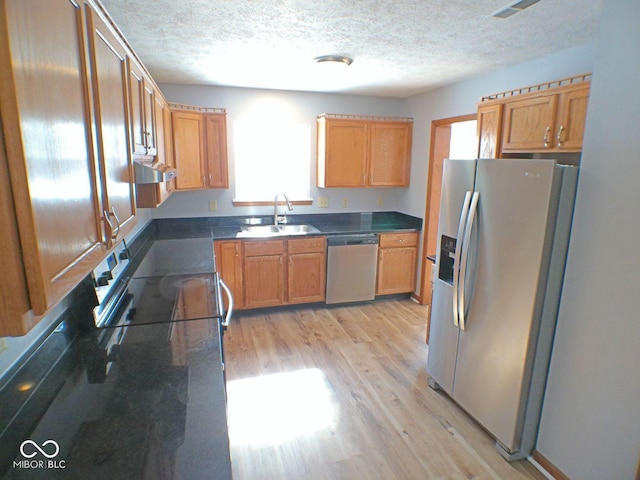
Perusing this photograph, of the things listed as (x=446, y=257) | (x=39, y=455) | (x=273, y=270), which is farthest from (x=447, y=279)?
(x=39, y=455)

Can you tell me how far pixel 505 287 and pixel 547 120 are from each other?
116 cm

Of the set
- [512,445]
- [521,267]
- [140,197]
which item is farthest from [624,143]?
[140,197]

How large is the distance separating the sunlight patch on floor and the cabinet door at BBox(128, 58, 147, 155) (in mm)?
1729

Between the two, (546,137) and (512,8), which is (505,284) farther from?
(512,8)

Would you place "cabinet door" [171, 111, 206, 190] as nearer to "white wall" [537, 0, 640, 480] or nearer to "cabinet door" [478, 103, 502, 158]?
"cabinet door" [478, 103, 502, 158]

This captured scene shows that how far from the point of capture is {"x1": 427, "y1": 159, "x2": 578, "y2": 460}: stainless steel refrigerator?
1869 millimetres

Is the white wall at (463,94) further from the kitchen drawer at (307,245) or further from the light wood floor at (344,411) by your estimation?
the light wood floor at (344,411)

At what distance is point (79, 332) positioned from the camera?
1610 millimetres

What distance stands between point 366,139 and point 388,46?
1.81 meters

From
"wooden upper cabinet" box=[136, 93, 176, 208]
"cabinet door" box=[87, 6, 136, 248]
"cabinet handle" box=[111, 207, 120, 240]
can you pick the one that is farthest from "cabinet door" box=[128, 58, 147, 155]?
"cabinet handle" box=[111, 207, 120, 240]

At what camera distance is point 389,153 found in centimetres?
440

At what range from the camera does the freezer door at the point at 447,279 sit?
7.80 feet

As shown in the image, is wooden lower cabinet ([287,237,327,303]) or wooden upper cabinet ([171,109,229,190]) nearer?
wooden upper cabinet ([171,109,229,190])

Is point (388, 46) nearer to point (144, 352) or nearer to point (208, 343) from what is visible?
point (208, 343)
